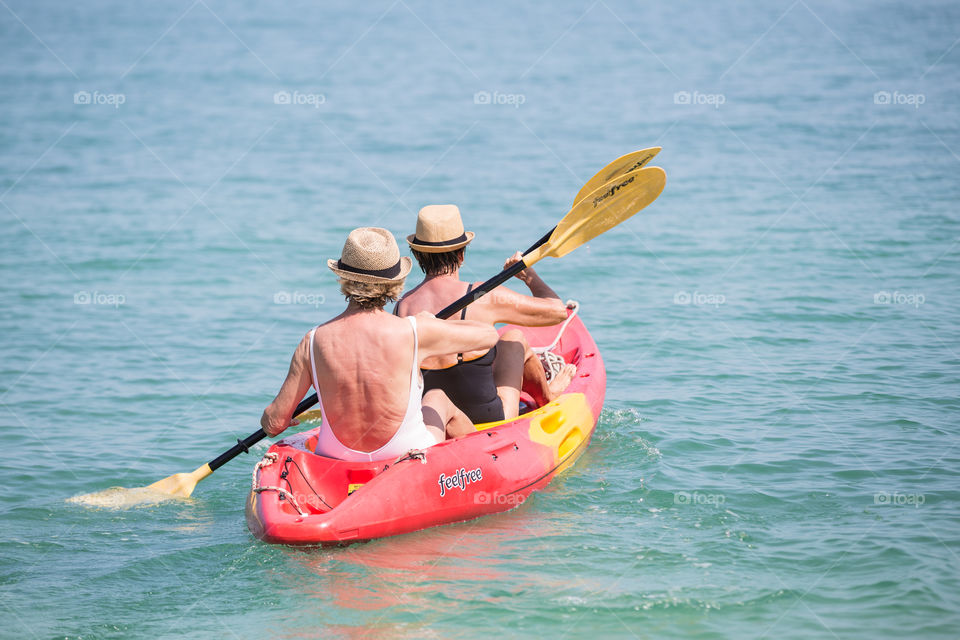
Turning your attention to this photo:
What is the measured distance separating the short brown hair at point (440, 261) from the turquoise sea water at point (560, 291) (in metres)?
1.33

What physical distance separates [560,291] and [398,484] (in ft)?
18.4

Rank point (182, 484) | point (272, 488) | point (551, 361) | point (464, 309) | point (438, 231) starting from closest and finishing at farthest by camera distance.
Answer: point (272, 488) → point (438, 231) → point (464, 309) → point (182, 484) → point (551, 361)

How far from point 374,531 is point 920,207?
363 inches

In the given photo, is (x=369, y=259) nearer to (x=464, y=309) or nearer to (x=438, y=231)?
(x=438, y=231)

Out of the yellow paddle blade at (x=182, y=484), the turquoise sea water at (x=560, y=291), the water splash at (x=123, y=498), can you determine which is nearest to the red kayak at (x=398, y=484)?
the turquoise sea water at (x=560, y=291)

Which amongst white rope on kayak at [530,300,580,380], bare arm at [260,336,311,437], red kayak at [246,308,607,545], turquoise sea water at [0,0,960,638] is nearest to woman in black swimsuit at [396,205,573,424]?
red kayak at [246,308,607,545]

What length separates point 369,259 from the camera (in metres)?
4.41

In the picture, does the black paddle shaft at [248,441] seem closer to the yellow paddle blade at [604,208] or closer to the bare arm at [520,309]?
the bare arm at [520,309]

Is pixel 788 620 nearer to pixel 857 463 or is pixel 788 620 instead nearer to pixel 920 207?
pixel 857 463

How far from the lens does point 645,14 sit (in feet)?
93.3

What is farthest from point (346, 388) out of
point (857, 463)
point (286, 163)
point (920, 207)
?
point (286, 163)

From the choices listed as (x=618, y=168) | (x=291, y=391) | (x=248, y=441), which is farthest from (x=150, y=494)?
(x=618, y=168)

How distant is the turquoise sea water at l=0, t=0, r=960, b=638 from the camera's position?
4387 mm

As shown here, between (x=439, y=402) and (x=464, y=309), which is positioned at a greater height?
(x=464, y=309)
